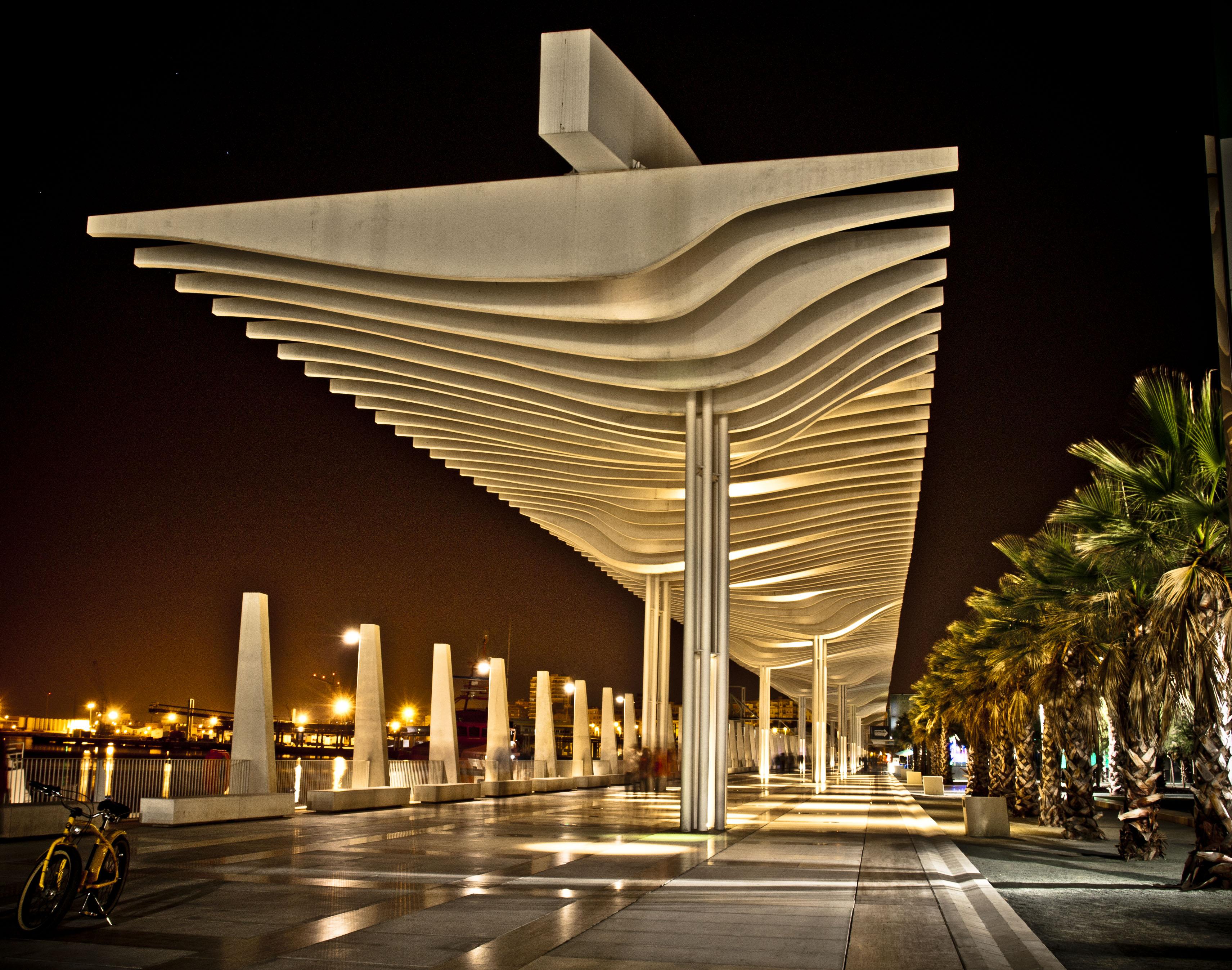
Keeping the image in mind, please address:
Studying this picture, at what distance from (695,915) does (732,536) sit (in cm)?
2392

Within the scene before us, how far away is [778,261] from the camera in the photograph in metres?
18.4

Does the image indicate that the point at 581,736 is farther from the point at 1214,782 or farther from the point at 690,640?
the point at 1214,782

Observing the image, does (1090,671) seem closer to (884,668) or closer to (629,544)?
(629,544)

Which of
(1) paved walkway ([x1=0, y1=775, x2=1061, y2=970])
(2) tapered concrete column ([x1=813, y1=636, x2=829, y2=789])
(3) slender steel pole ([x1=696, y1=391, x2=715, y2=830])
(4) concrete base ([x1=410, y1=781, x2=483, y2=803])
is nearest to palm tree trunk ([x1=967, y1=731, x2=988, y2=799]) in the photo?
(2) tapered concrete column ([x1=813, y1=636, x2=829, y2=789])

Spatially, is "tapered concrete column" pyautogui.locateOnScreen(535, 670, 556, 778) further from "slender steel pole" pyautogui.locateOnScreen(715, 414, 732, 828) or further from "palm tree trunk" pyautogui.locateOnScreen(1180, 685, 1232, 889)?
"palm tree trunk" pyautogui.locateOnScreen(1180, 685, 1232, 889)

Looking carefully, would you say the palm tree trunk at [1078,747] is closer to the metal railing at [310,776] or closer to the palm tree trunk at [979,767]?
the metal railing at [310,776]

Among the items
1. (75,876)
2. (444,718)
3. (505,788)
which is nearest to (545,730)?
(505,788)

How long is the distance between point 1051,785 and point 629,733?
21567mm

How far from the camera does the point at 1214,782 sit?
13.4 metres

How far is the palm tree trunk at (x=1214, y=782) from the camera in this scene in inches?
508

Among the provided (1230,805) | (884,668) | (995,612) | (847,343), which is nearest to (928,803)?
(995,612)

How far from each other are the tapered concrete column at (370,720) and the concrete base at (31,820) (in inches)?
323

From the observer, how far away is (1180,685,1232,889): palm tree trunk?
12.9 metres

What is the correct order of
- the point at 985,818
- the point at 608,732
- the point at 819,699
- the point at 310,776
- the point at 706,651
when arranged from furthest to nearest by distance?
1. the point at 819,699
2. the point at 608,732
3. the point at 310,776
4. the point at 985,818
5. the point at 706,651
